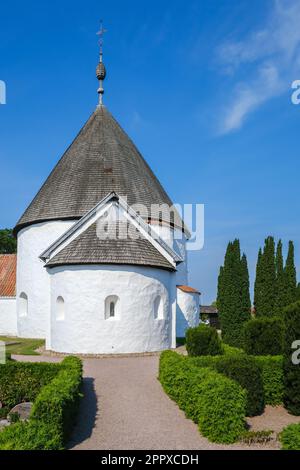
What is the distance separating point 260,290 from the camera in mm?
26625

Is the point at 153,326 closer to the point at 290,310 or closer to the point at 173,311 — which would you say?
the point at 173,311

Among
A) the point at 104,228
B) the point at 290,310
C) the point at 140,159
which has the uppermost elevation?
the point at 140,159

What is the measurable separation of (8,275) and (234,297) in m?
17.8

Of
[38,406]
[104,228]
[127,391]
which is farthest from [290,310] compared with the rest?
[104,228]

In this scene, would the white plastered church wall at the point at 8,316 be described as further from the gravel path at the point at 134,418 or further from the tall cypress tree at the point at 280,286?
the tall cypress tree at the point at 280,286

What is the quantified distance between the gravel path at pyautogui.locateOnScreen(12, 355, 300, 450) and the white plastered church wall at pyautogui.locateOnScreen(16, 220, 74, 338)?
1157cm

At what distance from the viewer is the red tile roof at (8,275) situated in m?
31.0

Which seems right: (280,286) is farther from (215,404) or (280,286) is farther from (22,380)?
(22,380)

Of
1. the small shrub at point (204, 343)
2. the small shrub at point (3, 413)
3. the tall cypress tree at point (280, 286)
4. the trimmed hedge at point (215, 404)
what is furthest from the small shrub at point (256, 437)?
the tall cypress tree at point (280, 286)

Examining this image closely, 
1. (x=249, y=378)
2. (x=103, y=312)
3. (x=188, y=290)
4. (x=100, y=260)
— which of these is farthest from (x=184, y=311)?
(x=249, y=378)

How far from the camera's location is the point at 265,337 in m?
16.9

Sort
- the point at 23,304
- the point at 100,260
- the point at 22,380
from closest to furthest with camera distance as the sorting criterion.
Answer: the point at 22,380 → the point at 100,260 → the point at 23,304

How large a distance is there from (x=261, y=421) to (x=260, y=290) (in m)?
15.5

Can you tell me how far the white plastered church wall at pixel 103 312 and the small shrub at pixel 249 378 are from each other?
26.7 ft
